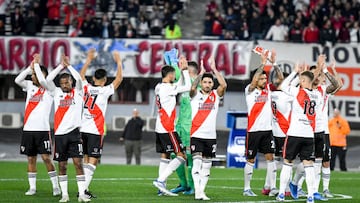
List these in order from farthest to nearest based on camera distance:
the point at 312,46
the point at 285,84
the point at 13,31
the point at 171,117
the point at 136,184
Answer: the point at 13,31
the point at 312,46
the point at 136,184
the point at 171,117
the point at 285,84

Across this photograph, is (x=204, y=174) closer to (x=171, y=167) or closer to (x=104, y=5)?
(x=171, y=167)

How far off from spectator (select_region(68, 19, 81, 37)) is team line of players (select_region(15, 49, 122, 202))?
79.3 feet

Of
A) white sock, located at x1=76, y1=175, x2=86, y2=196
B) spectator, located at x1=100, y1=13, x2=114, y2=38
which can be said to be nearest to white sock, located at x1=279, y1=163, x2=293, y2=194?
white sock, located at x1=76, y1=175, x2=86, y2=196

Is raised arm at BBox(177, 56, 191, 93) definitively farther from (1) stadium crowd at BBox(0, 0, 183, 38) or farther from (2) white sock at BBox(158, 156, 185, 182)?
(1) stadium crowd at BBox(0, 0, 183, 38)

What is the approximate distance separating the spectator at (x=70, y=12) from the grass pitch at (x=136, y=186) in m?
15.6

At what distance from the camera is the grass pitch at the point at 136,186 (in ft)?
69.4

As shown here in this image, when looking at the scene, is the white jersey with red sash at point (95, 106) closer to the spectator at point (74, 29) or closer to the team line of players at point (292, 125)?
the team line of players at point (292, 125)

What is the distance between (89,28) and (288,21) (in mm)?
8476

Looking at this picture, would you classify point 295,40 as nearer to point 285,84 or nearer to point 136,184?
point 136,184

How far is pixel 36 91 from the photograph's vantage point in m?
21.8

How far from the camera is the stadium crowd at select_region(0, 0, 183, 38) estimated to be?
45625 mm

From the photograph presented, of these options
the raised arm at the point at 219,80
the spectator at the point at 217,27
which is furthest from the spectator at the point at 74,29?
the raised arm at the point at 219,80

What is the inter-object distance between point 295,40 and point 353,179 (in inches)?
608

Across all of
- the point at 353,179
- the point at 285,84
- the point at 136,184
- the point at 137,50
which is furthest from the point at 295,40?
the point at 285,84
